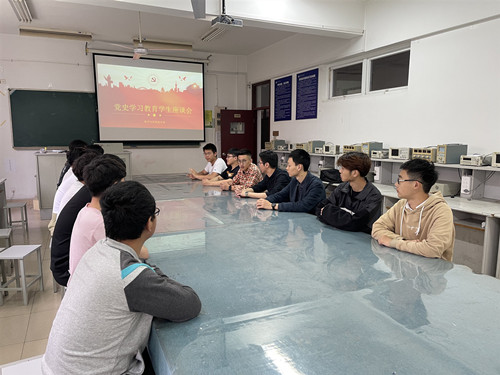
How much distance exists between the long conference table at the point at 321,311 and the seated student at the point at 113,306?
0.09 meters

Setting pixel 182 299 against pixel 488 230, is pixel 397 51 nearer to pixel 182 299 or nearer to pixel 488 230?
pixel 488 230

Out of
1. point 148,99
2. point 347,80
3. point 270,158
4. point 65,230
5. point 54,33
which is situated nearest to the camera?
point 65,230

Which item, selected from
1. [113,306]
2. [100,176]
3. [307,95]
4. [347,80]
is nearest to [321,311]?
[113,306]

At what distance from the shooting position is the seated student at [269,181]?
3.51 meters

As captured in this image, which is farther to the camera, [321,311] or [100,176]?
[100,176]

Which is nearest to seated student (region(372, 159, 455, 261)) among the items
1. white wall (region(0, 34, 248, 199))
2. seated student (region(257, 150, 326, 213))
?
seated student (region(257, 150, 326, 213))

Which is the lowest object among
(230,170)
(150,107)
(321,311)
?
(321,311)

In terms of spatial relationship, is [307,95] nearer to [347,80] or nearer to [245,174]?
[347,80]

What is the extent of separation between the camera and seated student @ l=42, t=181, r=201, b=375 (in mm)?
982

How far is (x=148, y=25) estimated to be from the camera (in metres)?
5.80

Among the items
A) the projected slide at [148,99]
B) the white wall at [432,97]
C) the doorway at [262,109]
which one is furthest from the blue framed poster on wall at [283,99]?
the projected slide at [148,99]

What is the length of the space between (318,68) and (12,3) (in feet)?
15.0

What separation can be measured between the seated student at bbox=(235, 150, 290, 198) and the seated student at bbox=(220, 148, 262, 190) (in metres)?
0.17

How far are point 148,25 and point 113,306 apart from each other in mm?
5881
